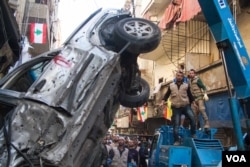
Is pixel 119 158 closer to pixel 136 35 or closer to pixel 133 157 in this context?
pixel 133 157

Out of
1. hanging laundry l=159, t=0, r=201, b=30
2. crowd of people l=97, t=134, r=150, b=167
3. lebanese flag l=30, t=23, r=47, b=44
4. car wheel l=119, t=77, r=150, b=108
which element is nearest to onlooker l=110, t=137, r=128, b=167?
crowd of people l=97, t=134, r=150, b=167

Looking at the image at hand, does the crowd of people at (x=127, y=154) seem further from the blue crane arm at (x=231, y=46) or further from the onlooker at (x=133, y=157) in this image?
the blue crane arm at (x=231, y=46)

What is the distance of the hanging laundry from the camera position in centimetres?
1411

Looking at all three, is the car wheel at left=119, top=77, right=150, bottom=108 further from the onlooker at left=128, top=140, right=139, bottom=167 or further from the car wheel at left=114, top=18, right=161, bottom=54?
the onlooker at left=128, top=140, right=139, bottom=167

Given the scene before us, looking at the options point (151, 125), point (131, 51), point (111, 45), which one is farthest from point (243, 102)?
point (151, 125)

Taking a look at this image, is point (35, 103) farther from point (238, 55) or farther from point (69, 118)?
point (238, 55)

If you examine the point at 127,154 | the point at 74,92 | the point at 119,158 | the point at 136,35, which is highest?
the point at 136,35

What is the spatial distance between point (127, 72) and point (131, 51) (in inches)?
19.6

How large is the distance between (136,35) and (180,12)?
11.0 metres

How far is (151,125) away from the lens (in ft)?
85.2

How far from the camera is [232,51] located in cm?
460

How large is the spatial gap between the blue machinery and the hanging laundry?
29.4ft

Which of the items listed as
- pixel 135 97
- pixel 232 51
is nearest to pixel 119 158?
pixel 135 97

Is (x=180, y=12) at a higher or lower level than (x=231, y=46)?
higher
